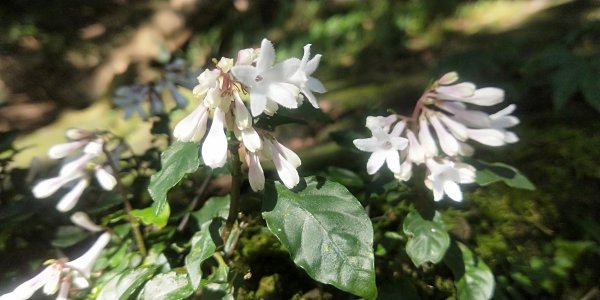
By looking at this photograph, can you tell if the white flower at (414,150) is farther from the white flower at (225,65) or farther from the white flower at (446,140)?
the white flower at (225,65)

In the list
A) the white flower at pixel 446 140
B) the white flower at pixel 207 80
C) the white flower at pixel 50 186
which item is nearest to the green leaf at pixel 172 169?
the white flower at pixel 207 80

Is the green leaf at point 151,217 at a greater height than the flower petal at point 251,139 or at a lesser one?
lesser

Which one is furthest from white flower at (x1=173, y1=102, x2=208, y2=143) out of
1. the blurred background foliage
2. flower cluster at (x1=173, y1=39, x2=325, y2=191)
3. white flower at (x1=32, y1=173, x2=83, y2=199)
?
the blurred background foliage

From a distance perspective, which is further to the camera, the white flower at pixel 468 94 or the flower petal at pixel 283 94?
the white flower at pixel 468 94

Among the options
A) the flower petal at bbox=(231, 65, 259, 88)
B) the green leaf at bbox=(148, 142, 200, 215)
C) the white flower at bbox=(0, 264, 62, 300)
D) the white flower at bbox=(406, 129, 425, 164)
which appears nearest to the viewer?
the flower petal at bbox=(231, 65, 259, 88)

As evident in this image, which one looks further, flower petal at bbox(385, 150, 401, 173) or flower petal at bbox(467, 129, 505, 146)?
flower petal at bbox(467, 129, 505, 146)

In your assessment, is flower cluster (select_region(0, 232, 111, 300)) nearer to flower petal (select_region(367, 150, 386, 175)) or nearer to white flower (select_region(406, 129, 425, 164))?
flower petal (select_region(367, 150, 386, 175))

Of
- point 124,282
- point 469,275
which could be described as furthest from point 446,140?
point 124,282
